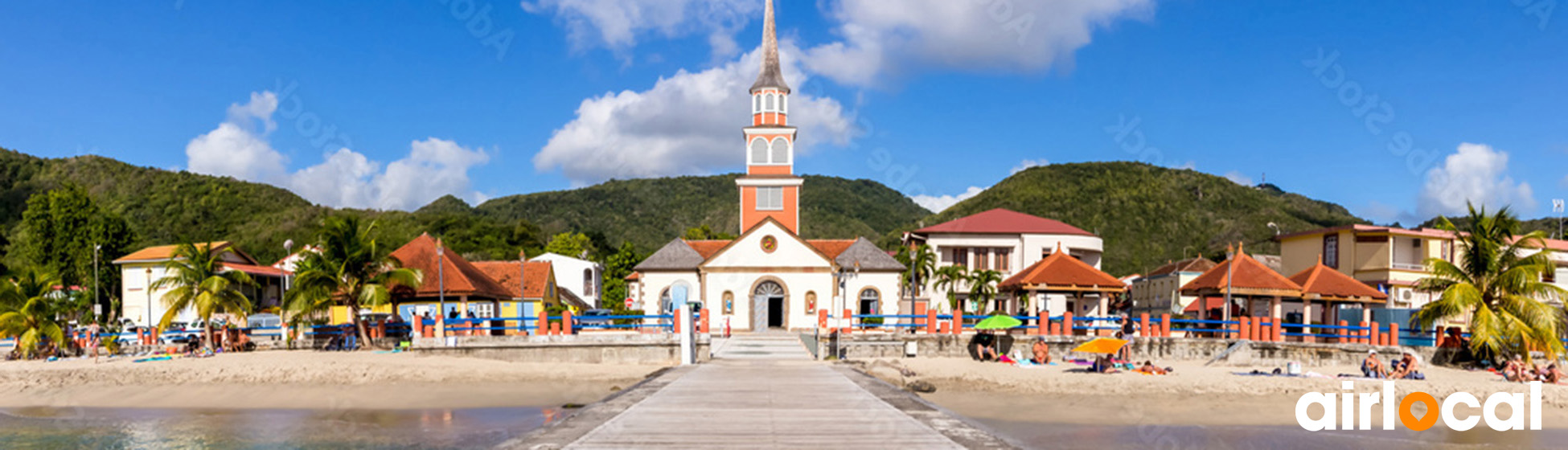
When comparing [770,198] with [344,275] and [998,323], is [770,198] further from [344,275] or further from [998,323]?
[344,275]

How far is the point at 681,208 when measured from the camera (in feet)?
455

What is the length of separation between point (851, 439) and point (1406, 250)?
4237cm

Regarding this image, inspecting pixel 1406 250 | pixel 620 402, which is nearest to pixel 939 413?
pixel 620 402

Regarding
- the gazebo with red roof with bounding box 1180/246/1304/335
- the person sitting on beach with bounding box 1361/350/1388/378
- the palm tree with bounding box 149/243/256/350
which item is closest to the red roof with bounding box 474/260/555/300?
the palm tree with bounding box 149/243/256/350

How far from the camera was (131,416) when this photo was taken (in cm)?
2141

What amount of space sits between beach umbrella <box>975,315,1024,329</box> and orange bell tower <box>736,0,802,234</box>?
20.0m

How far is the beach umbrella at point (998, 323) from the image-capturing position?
3003 centimetres

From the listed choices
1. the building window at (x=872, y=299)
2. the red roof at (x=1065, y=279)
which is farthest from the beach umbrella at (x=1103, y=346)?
the building window at (x=872, y=299)

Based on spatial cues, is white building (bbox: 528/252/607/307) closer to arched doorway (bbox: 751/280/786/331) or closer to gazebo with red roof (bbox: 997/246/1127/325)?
arched doorway (bbox: 751/280/786/331)

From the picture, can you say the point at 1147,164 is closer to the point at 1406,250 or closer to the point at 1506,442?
the point at 1406,250

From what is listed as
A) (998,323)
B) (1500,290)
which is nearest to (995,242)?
(998,323)

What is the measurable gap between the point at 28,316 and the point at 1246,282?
37.8 metres

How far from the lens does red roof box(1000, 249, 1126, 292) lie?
1465 inches

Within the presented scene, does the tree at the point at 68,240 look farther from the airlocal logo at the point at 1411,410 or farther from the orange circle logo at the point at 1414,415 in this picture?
the orange circle logo at the point at 1414,415
